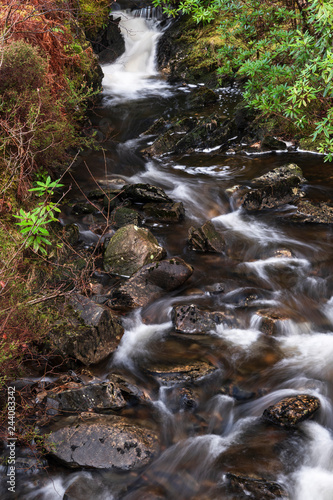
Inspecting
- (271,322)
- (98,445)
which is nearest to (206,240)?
(271,322)

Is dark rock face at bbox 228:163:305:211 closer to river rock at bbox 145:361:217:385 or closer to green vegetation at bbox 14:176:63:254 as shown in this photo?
river rock at bbox 145:361:217:385

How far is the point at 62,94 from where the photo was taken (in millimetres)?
7168

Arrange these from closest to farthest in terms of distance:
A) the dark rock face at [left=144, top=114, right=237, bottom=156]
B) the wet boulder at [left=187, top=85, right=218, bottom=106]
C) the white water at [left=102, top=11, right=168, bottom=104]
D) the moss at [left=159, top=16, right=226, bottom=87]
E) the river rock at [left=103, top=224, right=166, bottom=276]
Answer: the river rock at [left=103, top=224, right=166, bottom=276] < the dark rock face at [left=144, top=114, right=237, bottom=156] < the wet boulder at [left=187, top=85, right=218, bottom=106] < the white water at [left=102, top=11, right=168, bottom=104] < the moss at [left=159, top=16, right=226, bottom=87]

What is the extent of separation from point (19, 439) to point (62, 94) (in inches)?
226

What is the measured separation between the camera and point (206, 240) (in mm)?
6273

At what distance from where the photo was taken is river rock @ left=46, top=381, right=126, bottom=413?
3.71 metres

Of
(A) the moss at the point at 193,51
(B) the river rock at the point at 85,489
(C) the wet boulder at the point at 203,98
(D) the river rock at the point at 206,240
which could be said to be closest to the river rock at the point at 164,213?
(D) the river rock at the point at 206,240

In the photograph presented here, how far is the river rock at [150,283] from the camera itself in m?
5.28

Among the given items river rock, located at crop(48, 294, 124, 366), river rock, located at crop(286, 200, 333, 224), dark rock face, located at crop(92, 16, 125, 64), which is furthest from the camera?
dark rock face, located at crop(92, 16, 125, 64)

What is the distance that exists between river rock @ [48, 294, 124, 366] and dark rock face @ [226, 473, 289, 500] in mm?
1870

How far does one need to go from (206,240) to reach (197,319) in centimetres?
168

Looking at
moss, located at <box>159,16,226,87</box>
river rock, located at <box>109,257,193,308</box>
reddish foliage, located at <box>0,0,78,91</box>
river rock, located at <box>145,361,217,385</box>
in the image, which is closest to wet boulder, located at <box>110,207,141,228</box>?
river rock, located at <box>109,257,193,308</box>

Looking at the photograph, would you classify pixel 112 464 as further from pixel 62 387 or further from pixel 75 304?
pixel 75 304

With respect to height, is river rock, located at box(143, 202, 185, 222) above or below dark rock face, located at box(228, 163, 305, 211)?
below
